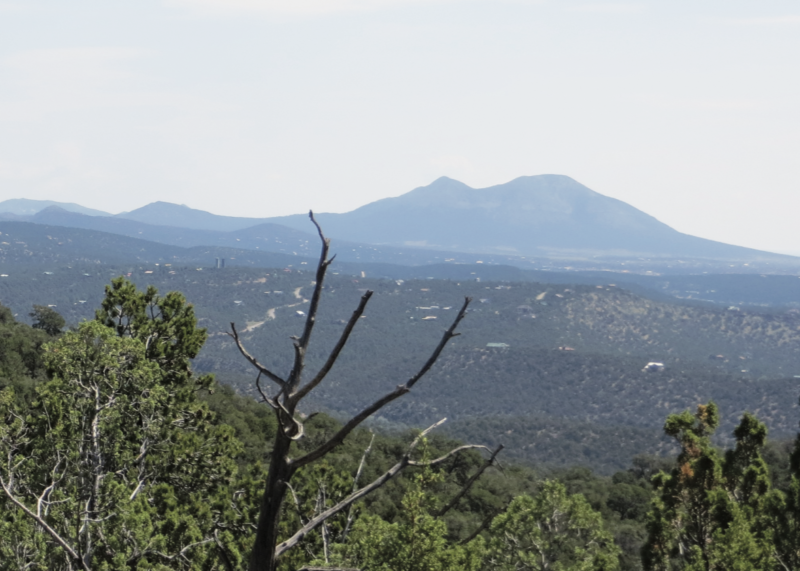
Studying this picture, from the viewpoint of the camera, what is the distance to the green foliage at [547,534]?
63.5 ft

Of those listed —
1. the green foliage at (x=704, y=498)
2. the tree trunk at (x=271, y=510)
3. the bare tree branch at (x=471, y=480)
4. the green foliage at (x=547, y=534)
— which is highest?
the bare tree branch at (x=471, y=480)

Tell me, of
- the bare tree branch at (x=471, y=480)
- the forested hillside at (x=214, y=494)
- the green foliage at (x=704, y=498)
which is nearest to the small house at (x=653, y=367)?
the forested hillside at (x=214, y=494)

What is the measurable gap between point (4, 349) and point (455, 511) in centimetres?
Result: 2592

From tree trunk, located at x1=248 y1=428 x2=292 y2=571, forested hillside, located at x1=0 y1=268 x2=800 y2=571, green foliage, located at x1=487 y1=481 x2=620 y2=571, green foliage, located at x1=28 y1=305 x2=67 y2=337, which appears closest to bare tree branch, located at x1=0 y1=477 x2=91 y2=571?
forested hillside, located at x1=0 y1=268 x2=800 y2=571

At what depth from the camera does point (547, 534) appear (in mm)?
20531

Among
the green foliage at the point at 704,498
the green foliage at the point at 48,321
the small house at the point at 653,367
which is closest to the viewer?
the green foliage at the point at 704,498

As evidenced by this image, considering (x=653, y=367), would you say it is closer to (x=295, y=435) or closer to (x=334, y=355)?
(x=295, y=435)

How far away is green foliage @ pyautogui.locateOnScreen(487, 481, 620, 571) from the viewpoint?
19344 millimetres

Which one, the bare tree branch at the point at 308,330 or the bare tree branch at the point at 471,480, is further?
the bare tree branch at the point at 308,330

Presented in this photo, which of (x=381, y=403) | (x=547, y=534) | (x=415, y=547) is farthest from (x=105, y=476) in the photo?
(x=547, y=534)

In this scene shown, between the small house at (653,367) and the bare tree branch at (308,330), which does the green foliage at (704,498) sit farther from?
the small house at (653,367)

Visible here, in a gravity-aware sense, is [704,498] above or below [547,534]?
above

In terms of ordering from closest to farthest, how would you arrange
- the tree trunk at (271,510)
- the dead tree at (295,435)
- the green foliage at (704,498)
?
1. the dead tree at (295,435)
2. the tree trunk at (271,510)
3. the green foliage at (704,498)

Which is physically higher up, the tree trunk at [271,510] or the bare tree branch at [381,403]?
the bare tree branch at [381,403]
